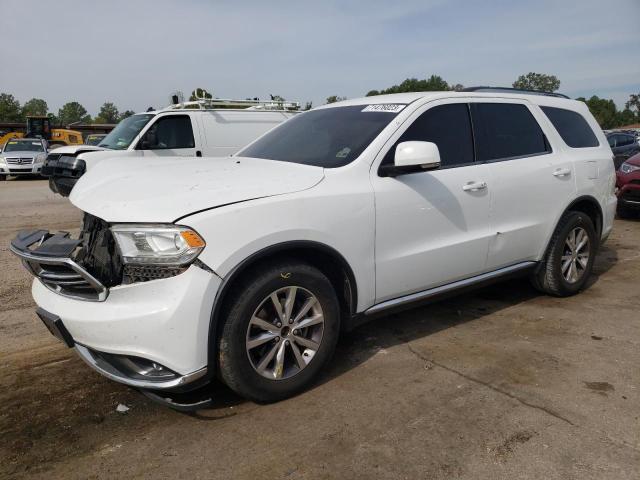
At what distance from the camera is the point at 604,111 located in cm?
9912

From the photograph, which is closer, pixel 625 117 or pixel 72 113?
pixel 625 117

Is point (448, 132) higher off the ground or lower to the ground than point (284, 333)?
higher

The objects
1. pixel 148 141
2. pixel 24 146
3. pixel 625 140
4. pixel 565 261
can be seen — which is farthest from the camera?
pixel 24 146

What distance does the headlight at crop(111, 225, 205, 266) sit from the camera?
2.47 m

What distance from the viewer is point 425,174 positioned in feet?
11.3

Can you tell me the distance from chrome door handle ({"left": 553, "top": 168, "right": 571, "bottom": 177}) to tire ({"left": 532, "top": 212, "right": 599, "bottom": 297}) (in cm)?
36

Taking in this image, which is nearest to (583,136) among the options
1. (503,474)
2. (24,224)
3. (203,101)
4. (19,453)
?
(503,474)

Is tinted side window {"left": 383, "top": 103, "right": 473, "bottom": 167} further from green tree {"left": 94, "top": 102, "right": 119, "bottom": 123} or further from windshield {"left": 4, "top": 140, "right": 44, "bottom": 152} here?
green tree {"left": 94, "top": 102, "right": 119, "bottom": 123}

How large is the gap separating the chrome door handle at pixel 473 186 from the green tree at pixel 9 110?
94.5 metres

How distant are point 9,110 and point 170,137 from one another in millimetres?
89444

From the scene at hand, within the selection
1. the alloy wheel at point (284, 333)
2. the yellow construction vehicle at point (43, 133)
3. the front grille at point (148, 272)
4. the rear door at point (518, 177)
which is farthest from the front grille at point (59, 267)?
the yellow construction vehicle at point (43, 133)

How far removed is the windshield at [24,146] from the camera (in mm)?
19161

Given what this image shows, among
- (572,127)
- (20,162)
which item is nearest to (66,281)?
(572,127)

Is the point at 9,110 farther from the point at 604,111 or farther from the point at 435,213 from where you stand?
the point at 604,111
